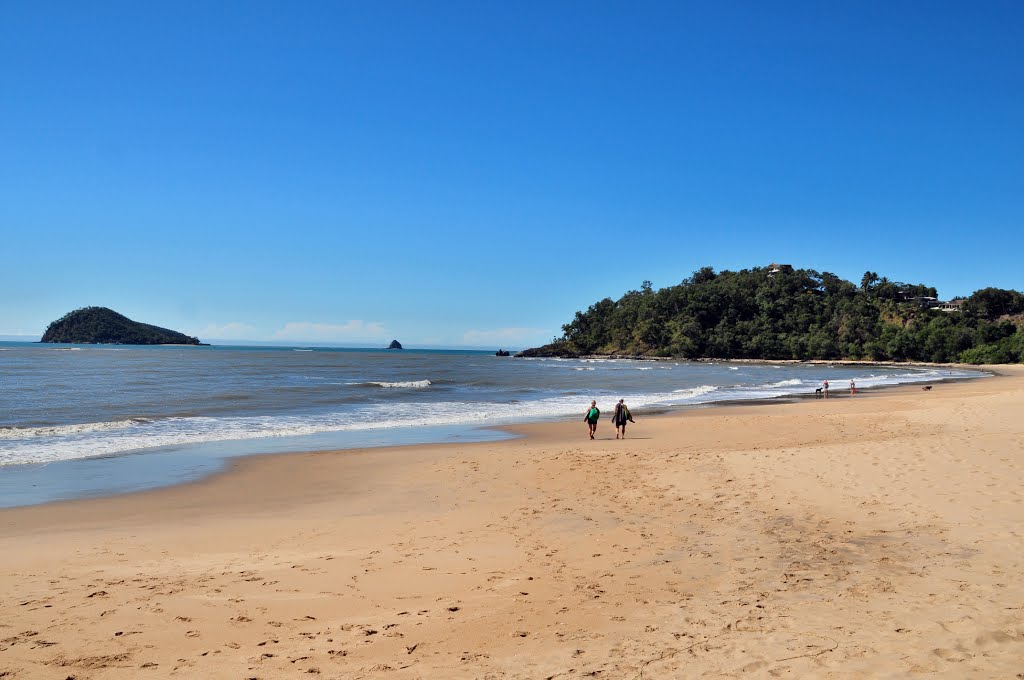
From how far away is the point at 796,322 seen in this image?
488 feet

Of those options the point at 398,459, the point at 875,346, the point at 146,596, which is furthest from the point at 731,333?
the point at 146,596

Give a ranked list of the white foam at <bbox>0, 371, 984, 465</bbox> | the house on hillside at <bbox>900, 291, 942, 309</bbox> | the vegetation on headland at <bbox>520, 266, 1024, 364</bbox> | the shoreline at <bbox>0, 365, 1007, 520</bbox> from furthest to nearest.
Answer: the house on hillside at <bbox>900, 291, 942, 309</bbox> → the vegetation on headland at <bbox>520, 266, 1024, 364</bbox> → the white foam at <bbox>0, 371, 984, 465</bbox> → the shoreline at <bbox>0, 365, 1007, 520</bbox>

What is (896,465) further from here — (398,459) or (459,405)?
(459,405)

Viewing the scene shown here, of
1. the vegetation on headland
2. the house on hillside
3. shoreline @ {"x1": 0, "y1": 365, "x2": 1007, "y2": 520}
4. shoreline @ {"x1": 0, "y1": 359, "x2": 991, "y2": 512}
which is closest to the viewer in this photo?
shoreline @ {"x1": 0, "y1": 365, "x2": 1007, "y2": 520}

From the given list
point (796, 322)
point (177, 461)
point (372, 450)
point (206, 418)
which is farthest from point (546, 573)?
point (796, 322)

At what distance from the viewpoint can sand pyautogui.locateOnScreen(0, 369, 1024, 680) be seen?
4.97 metres

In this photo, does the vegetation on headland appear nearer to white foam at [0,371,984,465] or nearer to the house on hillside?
the house on hillside

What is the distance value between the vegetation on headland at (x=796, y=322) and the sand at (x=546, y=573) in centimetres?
12090

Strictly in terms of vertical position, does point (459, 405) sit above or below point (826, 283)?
below

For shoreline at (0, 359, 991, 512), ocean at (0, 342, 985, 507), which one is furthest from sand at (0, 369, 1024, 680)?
ocean at (0, 342, 985, 507)

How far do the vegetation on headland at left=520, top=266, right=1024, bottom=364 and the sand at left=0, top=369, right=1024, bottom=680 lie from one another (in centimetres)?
12090

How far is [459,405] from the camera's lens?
33000 mm

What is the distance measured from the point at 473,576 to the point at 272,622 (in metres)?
2.18

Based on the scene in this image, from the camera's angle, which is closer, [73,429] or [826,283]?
[73,429]
